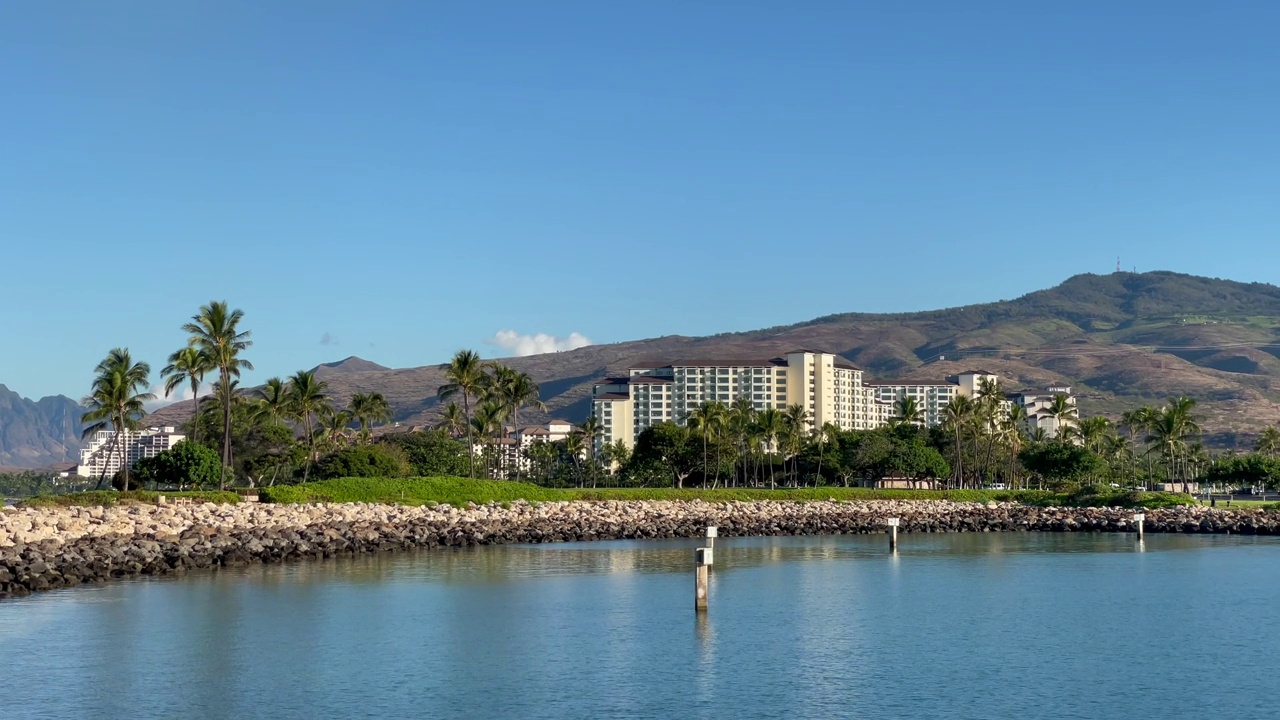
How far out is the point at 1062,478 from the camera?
127875 millimetres

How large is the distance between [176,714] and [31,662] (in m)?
6.85

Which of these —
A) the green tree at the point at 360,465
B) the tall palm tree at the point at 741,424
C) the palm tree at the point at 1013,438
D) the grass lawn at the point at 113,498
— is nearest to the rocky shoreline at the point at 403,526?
the grass lawn at the point at 113,498

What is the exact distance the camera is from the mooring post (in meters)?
41.7

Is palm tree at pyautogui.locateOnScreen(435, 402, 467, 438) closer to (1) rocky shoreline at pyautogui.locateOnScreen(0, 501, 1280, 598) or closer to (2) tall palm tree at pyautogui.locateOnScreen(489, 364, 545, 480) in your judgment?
(2) tall palm tree at pyautogui.locateOnScreen(489, 364, 545, 480)

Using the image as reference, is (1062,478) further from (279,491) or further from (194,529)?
(194,529)

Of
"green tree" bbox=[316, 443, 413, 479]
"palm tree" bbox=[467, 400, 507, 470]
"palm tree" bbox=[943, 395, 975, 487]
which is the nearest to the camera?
"green tree" bbox=[316, 443, 413, 479]

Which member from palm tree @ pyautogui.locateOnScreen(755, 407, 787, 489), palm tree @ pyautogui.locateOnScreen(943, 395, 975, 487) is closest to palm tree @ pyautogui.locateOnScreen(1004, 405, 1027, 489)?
palm tree @ pyautogui.locateOnScreen(943, 395, 975, 487)

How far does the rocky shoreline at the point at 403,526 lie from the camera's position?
50.9m

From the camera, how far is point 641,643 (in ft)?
119

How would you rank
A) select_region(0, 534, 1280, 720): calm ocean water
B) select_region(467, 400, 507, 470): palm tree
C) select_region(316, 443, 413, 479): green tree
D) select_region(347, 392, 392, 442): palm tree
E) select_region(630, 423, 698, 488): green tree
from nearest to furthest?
select_region(0, 534, 1280, 720): calm ocean water
select_region(316, 443, 413, 479): green tree
select_region(467, 400, 507, 470): palm tree
select_region(347, 392, 392, 442): palm tree
select_region(630, 423, 698, 488): green tree

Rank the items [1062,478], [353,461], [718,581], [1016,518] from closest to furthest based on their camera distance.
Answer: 1. [718,581]
2. [1016,518]
3. [353,461]
4. [1062,478]

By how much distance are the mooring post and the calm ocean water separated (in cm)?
45

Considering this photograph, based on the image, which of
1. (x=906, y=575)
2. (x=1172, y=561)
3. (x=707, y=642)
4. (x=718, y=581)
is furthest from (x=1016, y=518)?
(x=707, y=642)

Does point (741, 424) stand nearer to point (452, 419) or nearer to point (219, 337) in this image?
point (452, 419)
